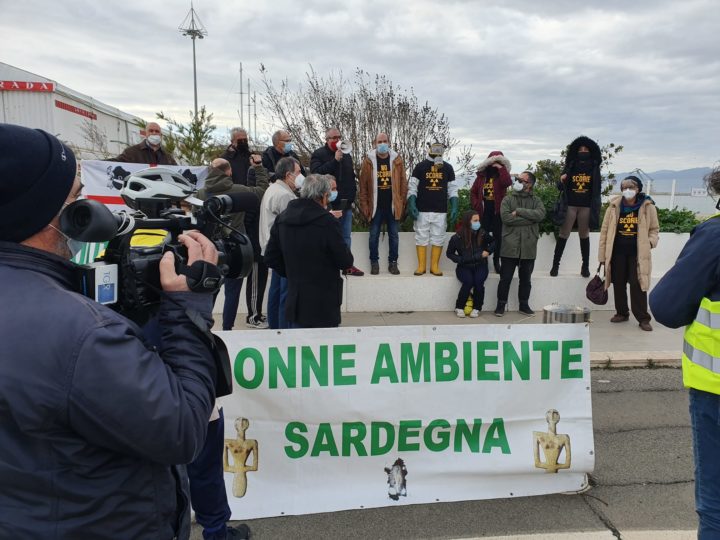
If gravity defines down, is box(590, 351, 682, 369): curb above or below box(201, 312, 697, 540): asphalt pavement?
above

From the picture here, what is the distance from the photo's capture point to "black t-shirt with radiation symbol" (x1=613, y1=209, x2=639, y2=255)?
7500 millimetres

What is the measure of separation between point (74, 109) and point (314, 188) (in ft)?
66.7

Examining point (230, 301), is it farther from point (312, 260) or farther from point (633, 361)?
point (633, 361)

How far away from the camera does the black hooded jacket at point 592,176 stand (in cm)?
866

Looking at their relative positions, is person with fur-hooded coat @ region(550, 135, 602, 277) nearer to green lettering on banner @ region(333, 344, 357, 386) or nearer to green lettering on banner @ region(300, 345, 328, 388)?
green lettering on banner @ region(333, 344, 357, 386)

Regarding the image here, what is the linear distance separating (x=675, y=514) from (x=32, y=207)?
12.1 ft

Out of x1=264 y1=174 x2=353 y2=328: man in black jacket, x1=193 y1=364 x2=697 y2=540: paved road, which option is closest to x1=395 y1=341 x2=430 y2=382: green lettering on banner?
x1=193 y1=364 x2=697 y2=540: paved road

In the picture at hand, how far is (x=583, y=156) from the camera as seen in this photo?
866 cm

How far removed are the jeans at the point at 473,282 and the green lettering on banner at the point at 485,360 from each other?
4699 millimetres

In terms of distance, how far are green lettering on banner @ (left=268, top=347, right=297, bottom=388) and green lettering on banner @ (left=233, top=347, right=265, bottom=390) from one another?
0.05m

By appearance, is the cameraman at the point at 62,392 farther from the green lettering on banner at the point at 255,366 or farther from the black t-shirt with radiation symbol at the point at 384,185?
the black t-shirt with radiation symbol at the point at 384,185

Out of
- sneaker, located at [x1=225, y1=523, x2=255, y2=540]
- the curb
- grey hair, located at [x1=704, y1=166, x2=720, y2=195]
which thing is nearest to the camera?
grey hair, located at [x1=704, y1=166, x2=720, y2=195]

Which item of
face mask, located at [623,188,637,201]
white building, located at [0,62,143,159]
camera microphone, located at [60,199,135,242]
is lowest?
camera microphone, located at [60,199,135,242]

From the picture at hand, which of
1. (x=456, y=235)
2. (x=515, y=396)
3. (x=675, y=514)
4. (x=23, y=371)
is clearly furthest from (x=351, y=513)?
(x=456, y=235)
